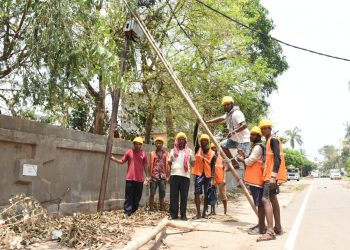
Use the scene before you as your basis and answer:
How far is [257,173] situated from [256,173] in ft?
0.06

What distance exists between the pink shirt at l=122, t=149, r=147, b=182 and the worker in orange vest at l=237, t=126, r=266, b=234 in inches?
99.6

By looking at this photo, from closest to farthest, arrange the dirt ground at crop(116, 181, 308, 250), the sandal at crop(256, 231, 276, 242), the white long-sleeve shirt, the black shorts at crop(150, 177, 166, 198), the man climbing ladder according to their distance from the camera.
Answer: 1. the dirt ground at crop(116, 181, 308, 250)
2. the sandal at crop(256, 231, 276, 242)
3. the white long-sleeve shirt
4. the man climbing ladder
5. the black shorts at crop(150, 177, 166, 198)

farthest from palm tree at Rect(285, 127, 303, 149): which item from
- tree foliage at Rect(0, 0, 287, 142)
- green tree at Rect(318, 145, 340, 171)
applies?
tree foliage at Rect(0, 0, 287, 142)

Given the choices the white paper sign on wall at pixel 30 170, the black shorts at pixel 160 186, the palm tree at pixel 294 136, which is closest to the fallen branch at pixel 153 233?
the black shorts at pixel 160 186

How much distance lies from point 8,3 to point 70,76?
1465 millimetres

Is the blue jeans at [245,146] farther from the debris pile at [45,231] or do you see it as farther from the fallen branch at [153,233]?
the debris pile at [45,231]

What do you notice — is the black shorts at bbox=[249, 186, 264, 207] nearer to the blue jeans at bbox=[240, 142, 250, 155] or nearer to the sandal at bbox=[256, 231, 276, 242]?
the sandal at bbox=[256, 231, 276, 242]

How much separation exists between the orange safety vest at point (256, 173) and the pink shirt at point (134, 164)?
2.55 meters

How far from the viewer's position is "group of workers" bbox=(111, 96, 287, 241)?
728 cm

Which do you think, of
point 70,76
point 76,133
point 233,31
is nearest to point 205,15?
point 233,31

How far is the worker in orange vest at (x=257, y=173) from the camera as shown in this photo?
7.50m

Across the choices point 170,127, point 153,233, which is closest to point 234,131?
point 153,233

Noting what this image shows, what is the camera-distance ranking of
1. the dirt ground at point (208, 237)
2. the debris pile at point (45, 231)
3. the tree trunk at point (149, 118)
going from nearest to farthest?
the debris pile at point (45, 231) → the dirt ground at point (208, 237) → the tree trunk at point (149, 118)

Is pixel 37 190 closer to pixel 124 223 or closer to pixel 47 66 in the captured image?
pixel 124 223
